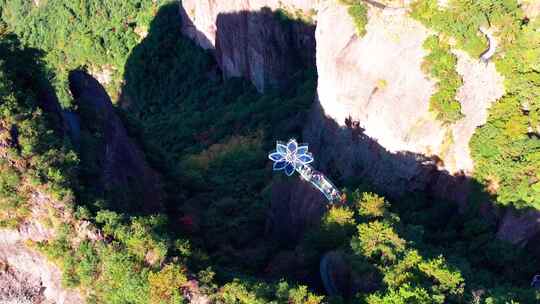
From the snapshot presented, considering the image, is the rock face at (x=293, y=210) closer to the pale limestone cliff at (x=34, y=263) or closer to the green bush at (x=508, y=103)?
the green bush at (x=508, y=103)

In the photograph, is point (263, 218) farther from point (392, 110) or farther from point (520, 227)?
point (520, 227)

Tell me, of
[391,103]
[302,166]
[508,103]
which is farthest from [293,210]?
[508,103]

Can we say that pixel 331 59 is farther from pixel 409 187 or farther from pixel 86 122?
pixel 86 122

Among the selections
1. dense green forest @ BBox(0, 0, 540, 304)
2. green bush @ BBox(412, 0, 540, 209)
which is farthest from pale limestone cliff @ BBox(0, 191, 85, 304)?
green bush @ BBox(412, 0, 540, 209)

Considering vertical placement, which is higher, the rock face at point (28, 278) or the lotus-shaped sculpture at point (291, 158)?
the lotus-shaped sculpture at point (291, 158)

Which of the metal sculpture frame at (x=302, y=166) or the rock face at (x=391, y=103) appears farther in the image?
the metal sculpture frame at (x=302, y=166)

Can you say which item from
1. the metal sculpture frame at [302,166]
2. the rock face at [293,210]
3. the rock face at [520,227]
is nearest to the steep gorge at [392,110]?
the rock face at [520,227]
